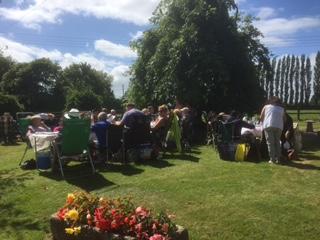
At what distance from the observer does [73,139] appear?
9484 mm

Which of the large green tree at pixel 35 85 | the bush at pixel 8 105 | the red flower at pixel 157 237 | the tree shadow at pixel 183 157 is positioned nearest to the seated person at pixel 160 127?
the tree shadow at pixel 183 157

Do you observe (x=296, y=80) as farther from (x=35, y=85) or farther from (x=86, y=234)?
(x=86, y=234)

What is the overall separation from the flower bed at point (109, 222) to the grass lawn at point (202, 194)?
738mm

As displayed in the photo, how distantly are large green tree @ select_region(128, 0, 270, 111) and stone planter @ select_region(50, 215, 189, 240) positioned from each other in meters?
13.1

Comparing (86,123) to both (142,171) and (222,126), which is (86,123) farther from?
(222,126)

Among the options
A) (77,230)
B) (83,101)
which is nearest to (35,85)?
(83,101)

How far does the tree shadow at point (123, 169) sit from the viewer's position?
9.52 m

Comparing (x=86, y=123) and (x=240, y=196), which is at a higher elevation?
(x=86, y=123)

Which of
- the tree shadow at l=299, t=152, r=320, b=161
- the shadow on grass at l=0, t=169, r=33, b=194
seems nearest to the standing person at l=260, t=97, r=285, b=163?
the tree shadow at l=299, t=152, r=320, b=161

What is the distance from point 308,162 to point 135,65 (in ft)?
39.1

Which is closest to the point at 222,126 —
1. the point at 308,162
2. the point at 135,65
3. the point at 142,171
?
→ the point at 308,162

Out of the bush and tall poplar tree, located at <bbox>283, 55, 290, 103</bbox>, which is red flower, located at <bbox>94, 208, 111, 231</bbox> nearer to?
the bush

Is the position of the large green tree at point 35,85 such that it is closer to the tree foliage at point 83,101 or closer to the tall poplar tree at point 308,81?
the tree foliage at point 83,101

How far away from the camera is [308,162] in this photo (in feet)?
34.6
